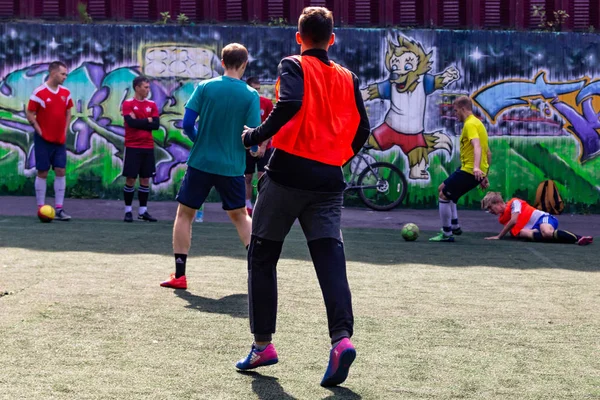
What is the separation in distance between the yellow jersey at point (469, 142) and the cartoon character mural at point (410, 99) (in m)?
4.82

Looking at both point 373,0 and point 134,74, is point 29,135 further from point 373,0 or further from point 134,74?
point 373,0

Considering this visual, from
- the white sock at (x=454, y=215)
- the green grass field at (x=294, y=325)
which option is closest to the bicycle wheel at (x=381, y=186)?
the white sock at (x=454, y=215)

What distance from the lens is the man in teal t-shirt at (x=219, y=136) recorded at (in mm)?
7566

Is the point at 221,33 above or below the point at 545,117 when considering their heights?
above

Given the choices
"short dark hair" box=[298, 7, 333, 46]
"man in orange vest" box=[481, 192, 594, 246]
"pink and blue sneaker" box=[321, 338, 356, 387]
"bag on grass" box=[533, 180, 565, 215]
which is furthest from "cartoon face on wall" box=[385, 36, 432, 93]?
"pink and blue sneaker" box=[321, 338, 356, 387]

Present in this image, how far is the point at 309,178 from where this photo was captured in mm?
4957

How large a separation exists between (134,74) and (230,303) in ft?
35.2

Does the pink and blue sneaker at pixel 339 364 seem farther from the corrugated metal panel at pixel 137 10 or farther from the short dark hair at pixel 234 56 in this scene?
the corrugated metal panel at pixel 137 10

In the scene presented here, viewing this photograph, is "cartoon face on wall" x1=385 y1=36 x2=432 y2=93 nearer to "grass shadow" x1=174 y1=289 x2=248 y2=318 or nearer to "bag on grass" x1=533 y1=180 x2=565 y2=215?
"bag on grass" x1=533 y1=180 x2=565 y2=215

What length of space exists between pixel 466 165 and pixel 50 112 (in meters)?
5.37

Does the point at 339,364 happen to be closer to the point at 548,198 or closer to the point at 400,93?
the point at 548,198

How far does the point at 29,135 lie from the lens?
683 inches

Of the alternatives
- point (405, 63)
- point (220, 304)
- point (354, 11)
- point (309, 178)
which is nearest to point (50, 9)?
point (354, 11)

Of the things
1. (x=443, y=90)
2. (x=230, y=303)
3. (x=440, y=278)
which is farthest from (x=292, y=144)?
(x=443, y=90)
